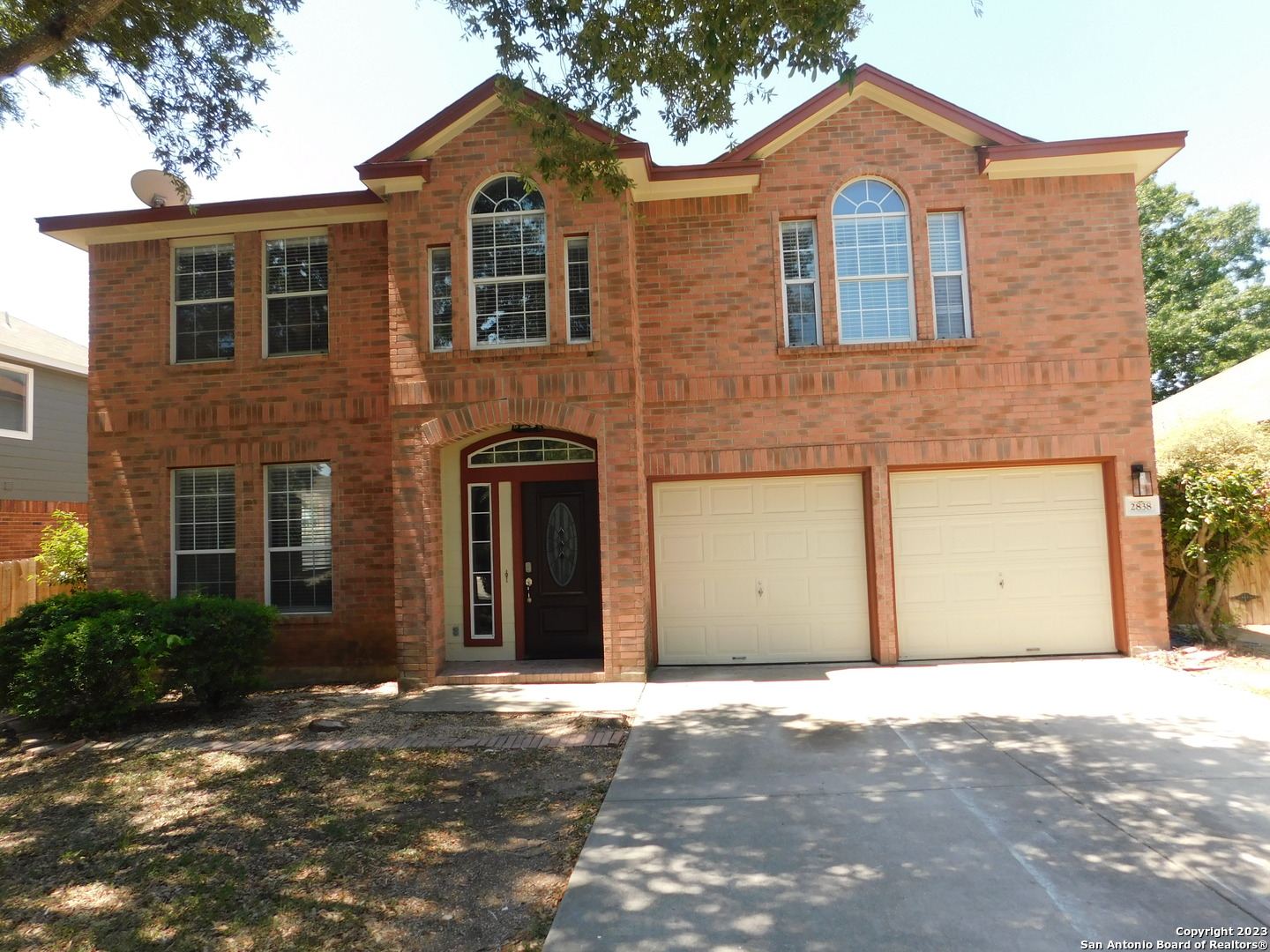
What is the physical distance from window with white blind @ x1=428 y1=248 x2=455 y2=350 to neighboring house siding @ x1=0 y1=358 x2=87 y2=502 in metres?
10.6

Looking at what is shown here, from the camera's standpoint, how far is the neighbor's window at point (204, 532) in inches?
389

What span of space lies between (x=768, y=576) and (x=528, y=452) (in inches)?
135

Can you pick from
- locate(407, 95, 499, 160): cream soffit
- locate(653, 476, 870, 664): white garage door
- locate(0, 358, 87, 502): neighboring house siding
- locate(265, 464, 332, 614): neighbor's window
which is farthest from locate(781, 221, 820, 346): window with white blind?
locate(0, 358, 87, 502): neighboring house siding

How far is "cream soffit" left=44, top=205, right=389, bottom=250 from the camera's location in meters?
9.80

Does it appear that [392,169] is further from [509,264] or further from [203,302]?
[203,302]

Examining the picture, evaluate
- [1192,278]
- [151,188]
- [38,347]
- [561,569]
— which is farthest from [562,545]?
[1192,278]

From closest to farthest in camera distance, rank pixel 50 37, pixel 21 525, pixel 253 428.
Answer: pixel 50 37 < pixel 253 428 < pixel 21 525

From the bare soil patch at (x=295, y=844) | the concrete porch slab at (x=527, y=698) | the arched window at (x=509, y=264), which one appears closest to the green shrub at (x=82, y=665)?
the bare soil patch at (x=295, y=844)

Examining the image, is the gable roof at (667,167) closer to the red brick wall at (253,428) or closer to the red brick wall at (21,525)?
the red brick wall at (253,428)

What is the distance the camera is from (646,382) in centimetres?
939

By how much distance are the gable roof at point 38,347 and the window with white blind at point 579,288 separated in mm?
11770

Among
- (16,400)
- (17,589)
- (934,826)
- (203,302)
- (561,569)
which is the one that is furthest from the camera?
(16,400)

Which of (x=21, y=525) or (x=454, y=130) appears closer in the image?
(x=454, y=130)

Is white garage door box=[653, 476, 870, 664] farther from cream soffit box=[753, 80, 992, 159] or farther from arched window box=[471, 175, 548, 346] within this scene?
cream soffit box=[753, 80, 992, 159]
